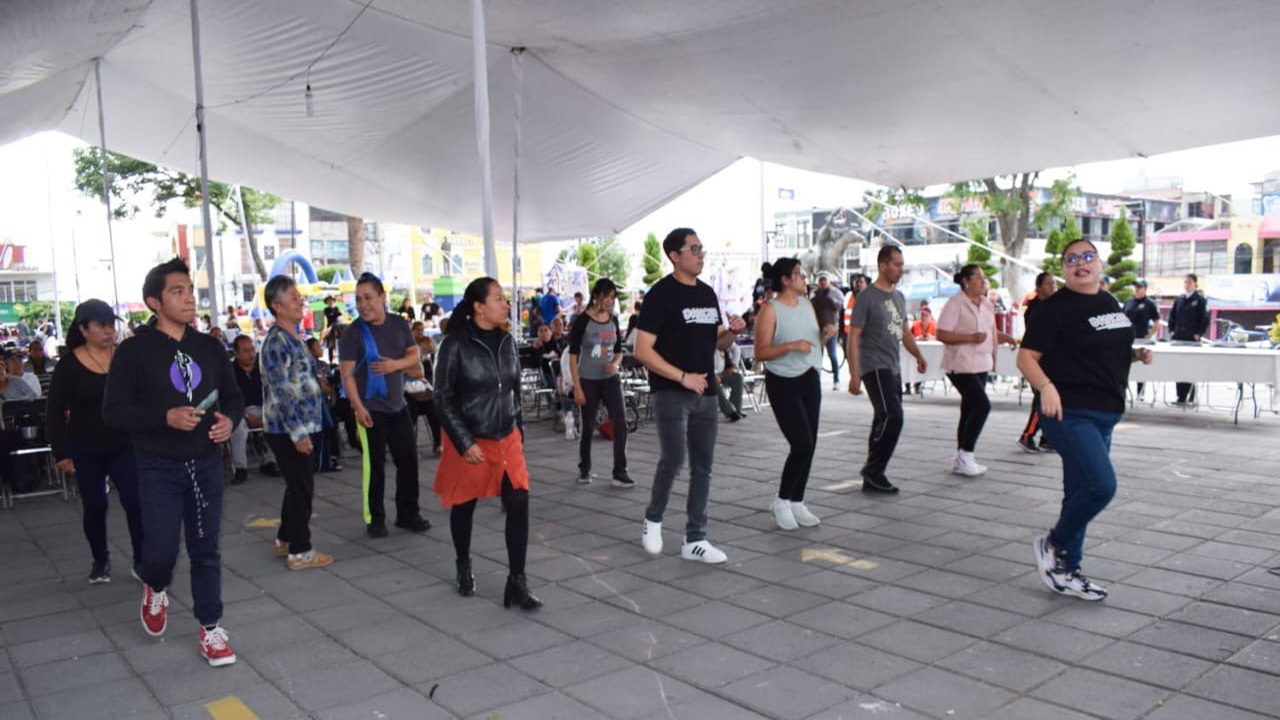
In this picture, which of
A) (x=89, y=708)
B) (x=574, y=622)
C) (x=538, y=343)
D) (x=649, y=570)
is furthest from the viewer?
(x=538, y=343)

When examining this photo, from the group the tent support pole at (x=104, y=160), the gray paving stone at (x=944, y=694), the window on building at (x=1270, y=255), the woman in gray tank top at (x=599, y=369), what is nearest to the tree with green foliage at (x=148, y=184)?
the tent support pole at (x=104, y=160)

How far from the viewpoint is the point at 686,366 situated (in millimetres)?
5023

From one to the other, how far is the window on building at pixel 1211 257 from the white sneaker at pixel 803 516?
4207 cm

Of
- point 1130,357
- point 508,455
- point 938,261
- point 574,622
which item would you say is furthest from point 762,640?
point 938,261

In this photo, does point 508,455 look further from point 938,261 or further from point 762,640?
point 938,261

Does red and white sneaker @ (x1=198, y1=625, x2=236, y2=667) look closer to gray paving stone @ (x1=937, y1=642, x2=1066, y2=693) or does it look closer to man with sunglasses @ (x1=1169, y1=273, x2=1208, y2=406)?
gray paving stone @ (x1=937, y1=642, x2=1066, y2=693)

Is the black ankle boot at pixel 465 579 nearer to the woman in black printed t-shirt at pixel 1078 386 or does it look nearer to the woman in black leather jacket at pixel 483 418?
the woman in black leather jacket at pixel 483 418

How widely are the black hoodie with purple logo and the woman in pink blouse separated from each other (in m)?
5.68

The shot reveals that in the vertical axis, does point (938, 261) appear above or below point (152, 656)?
above

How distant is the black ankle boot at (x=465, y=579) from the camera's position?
4.68 metres

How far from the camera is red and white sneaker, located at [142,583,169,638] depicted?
411cm

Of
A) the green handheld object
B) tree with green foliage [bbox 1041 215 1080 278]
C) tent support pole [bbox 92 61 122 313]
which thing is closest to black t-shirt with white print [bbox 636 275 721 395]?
the green handheld object

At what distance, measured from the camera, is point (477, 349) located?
14.4 feet

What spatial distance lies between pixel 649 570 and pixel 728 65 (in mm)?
5854
